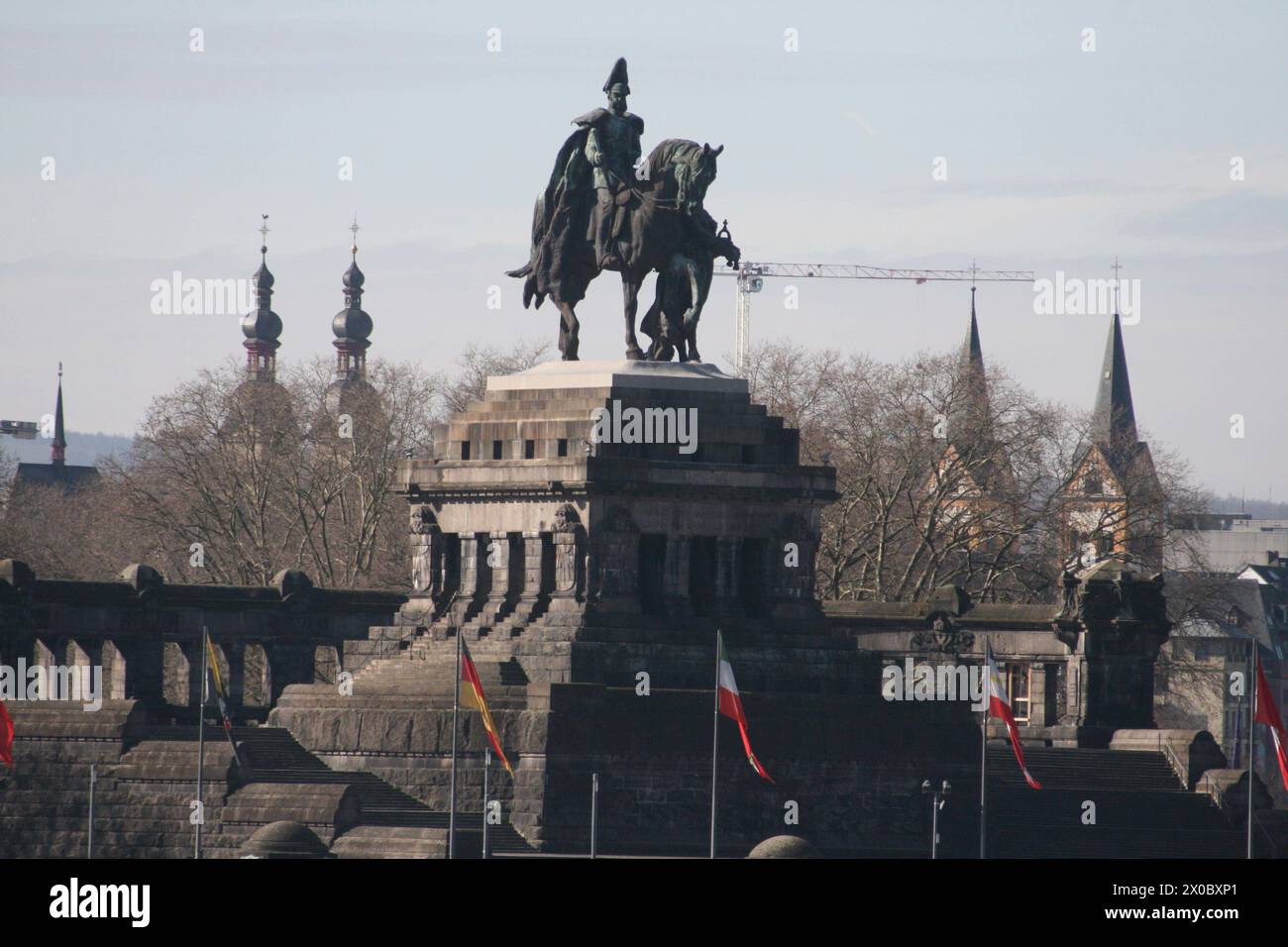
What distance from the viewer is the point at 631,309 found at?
85.8 metres

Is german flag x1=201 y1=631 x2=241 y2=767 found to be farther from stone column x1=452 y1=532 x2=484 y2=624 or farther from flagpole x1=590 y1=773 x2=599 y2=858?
flagpole x1=590 y1=773 x2=599 y2=858

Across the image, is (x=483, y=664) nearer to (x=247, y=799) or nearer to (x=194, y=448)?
(x=247, y=799)

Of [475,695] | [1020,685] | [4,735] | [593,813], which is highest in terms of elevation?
[475,695]

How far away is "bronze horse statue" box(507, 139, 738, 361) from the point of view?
280ft

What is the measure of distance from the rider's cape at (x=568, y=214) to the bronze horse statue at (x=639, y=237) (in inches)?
0.9

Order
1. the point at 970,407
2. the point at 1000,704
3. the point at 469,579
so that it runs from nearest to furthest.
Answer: the point at 1000,704 < the point at 469,579 < the point at 970,407

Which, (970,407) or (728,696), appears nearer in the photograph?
(728,696)

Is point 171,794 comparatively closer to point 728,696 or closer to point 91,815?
point 91,815

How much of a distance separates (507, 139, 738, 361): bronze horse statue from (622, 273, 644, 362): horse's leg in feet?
0.08

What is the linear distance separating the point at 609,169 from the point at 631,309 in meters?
3.30

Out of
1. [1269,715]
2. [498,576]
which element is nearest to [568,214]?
[498,576]
